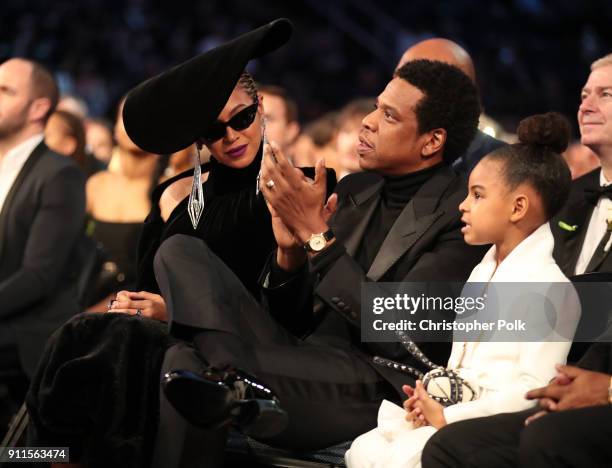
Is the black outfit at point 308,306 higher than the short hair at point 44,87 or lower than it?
lower

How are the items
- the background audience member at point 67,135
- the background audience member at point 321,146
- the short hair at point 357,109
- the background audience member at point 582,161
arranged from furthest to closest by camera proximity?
the background audience member at point 321,146 → the background audience member at point 67,135 → the short hair at point 357,109 → the background audience member at point 582,161

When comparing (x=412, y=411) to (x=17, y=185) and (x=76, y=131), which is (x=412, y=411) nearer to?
(x=17, y=185)

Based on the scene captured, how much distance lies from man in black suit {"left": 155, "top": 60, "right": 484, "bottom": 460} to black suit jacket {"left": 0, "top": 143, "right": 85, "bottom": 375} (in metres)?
1.75

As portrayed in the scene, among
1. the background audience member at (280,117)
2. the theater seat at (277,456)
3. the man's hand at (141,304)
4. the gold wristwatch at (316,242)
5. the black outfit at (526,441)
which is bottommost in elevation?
the theater seat at (277,456)

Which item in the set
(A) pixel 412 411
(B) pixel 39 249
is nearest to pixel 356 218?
(A) pixel 412 411

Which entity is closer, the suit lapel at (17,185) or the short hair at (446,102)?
the short hair at (446,102)

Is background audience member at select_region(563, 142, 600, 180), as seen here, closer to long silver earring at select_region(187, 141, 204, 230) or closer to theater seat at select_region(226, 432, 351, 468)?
long silver earring at select_region(187, 141, 204, 230)

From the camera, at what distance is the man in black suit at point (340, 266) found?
2.88 metres

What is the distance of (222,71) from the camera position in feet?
10.2

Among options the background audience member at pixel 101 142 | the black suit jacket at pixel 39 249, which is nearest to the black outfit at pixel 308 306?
the black suit jacket at pixel 39 249

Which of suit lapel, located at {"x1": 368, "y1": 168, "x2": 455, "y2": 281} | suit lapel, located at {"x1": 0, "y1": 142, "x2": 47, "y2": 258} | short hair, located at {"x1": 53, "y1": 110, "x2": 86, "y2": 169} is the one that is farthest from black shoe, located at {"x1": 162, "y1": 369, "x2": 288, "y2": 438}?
short hair, located at {"x1": 53, "y1": 110, "x2": 86, "y2": 169}

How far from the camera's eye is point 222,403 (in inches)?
102

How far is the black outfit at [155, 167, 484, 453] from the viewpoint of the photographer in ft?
9.42

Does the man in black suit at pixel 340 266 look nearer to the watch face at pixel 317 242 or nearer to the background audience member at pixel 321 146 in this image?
the watch face at pixel 317 242
